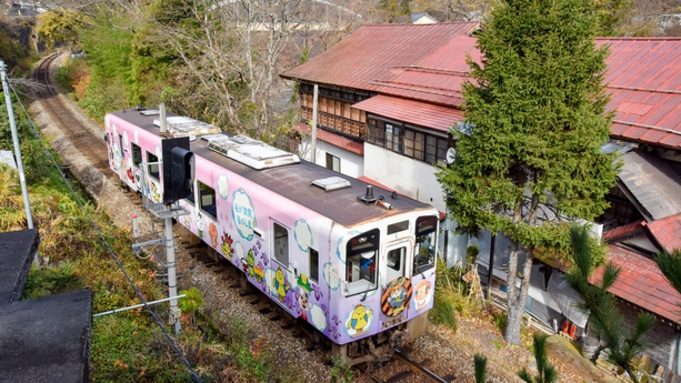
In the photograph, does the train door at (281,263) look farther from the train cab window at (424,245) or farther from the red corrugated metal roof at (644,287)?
the red corrugated metal roof at (644,287)

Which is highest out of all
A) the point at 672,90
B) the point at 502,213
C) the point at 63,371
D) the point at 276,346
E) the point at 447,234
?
the point at 672,90

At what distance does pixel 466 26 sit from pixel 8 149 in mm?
16152

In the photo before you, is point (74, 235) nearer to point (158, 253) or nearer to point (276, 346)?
point (158, 253)

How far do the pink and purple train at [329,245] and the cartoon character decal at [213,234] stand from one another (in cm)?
14

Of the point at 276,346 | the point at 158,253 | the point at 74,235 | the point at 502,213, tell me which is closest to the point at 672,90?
the point at 502,213

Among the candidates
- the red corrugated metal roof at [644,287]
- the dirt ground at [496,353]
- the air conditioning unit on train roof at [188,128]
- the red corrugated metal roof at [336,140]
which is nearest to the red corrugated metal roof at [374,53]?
the red corrugated metal roof at [336,140]

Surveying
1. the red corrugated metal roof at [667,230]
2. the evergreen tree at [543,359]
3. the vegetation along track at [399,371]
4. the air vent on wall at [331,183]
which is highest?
the evergreen tree at [543,359]

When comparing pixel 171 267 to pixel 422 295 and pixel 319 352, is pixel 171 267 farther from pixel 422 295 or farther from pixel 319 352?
pixel 422 295

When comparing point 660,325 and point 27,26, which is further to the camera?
point 27,26

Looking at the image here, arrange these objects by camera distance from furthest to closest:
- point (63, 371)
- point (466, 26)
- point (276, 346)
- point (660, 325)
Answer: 1. point (466, 26)
2. point (276, 346)
3. point (660, 325)
4. point (63, 371)

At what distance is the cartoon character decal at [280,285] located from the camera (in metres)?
9.45

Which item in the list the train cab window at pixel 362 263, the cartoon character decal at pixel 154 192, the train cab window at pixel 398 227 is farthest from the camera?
the cartoon character decal at pixel 154 192

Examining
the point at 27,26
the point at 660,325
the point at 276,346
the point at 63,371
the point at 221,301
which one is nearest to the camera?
the point at 63,371

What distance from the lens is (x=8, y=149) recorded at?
18031 millimetres
